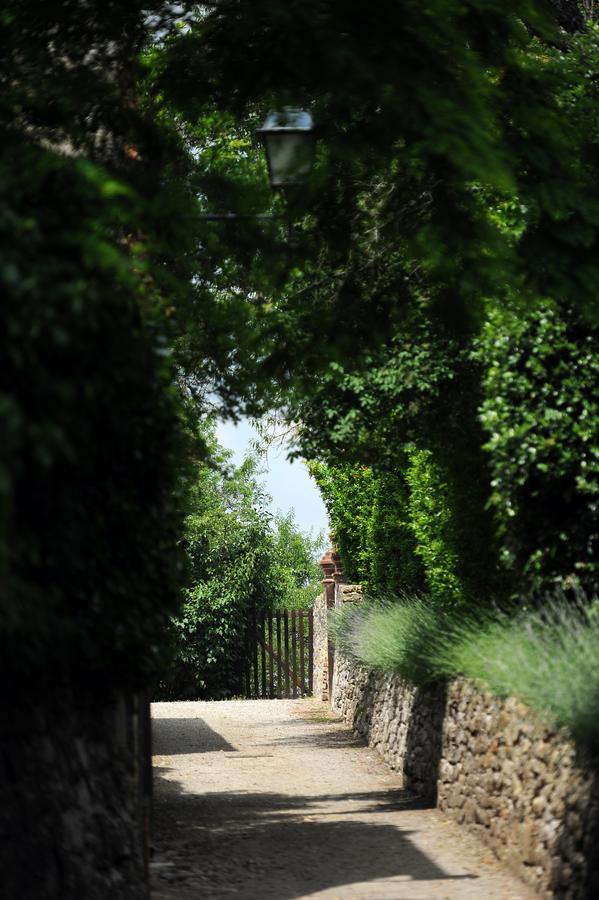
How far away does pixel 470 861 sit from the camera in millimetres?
8656

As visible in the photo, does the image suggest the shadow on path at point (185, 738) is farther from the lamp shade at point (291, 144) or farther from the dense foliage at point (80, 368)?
the lamp shade at point (291, 144)

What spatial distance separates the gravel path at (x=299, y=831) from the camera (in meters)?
8.05

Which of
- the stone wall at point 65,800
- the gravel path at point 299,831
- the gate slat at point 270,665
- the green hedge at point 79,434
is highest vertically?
the green hedge at point 79,434

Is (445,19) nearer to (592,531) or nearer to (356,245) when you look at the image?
(356,245)

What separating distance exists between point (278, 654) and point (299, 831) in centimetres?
1560

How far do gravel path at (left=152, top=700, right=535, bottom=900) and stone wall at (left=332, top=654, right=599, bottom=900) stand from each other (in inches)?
8.2

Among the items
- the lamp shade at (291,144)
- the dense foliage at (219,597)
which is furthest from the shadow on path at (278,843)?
the dense foliage at (219,597)

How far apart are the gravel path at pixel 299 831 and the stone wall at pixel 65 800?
1.36m

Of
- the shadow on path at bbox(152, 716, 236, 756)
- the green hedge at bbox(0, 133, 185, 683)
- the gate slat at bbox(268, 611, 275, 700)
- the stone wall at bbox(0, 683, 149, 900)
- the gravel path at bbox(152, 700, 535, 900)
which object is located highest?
the green hedge at bbox(0, 133, 185, 683)

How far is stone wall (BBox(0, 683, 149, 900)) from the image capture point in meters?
6.19

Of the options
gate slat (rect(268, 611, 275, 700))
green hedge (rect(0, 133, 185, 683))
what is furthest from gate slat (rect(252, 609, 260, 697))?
green hedge (rect(0, 133, 185, 683))

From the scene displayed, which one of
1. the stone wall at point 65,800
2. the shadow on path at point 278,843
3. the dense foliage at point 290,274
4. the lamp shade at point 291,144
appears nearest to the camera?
the dense foliage at point 290,274

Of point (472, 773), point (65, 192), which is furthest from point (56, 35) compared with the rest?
point (472, 773)

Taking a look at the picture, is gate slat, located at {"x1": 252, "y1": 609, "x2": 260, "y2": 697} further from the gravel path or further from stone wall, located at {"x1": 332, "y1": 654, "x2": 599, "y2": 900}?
stone wall, located at {"x1": 332, "y1": 654, "x2": 599, "y2": 900}
